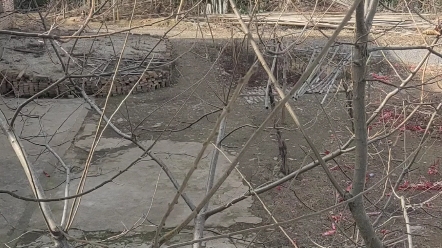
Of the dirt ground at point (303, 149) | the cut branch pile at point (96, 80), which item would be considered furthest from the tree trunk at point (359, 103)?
the cut branch pile at point (96, 80)

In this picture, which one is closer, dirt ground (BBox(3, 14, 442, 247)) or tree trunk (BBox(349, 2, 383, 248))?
tree trunk (BBox(349, 2, 383, 248))

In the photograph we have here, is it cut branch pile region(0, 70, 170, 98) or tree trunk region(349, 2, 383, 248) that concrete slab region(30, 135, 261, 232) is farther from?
tree trunk region(349, 2, 383, 248)

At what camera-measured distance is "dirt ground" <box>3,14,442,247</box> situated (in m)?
4.36

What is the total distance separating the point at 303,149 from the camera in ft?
12.4

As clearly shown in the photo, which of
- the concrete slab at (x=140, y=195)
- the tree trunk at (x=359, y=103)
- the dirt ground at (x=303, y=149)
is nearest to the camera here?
the tree trunk at (x=359, y=103)

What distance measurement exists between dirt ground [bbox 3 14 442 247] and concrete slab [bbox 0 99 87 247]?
58cm

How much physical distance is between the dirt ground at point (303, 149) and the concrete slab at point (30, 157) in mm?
577

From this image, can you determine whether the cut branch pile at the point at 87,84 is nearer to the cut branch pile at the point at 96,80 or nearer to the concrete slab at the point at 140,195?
the cut branch pile at the point at 96,80

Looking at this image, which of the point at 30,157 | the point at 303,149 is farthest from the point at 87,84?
the point at 303,149

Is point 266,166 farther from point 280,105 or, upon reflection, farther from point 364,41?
point 280,105

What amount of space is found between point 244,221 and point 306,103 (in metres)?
3.64

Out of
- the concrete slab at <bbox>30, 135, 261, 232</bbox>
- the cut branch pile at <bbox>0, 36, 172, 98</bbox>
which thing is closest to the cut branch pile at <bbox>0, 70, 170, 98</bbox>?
the cut branch pile at <bbox>0, 36, 172, 98</bbox>

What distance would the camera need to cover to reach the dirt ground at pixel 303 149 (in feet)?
14.3

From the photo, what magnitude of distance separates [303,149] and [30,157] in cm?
316
